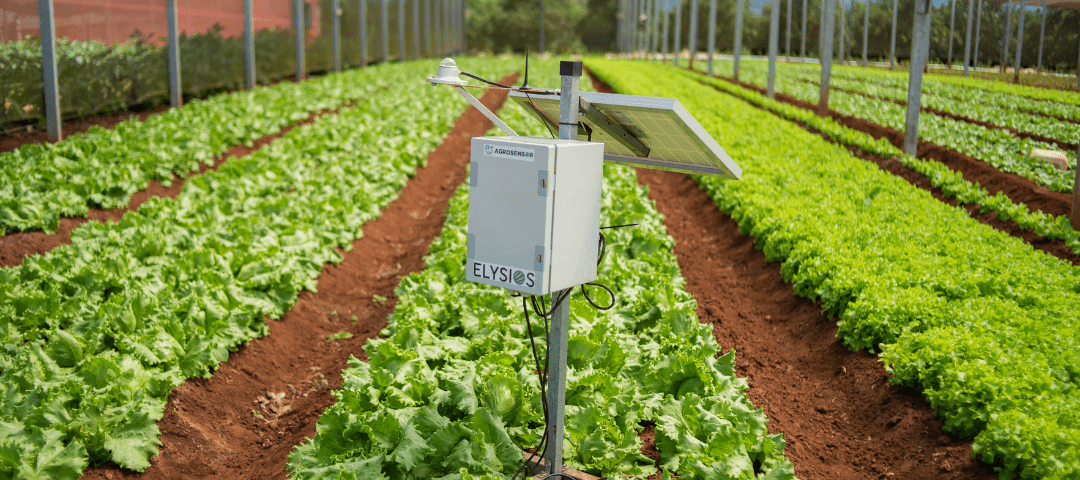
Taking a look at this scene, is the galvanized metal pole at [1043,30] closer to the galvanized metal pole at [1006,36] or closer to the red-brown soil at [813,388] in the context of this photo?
the galvanized metal pole at [1006,36]

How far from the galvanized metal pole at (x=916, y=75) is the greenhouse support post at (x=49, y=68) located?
15285 millimetres

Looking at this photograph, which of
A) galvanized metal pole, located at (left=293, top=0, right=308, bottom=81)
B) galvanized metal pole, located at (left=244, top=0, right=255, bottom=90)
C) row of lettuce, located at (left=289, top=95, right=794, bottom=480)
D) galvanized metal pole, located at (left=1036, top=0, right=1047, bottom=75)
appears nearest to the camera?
row of lettuce, located at (left=289, top=95, right=794, bottom=480)

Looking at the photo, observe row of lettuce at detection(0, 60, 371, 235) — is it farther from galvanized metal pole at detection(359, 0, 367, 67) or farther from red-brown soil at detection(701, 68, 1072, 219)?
galvanized metal pole at detection(359, 0, 367, 67)

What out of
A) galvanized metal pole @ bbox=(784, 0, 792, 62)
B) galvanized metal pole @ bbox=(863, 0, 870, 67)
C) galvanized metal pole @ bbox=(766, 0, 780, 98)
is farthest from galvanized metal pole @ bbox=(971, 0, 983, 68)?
galvanized metal pole @ bbox=(784, 0, 792, 62)

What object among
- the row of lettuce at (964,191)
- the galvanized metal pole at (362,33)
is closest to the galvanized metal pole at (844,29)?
the row of lettuce at (964,191)

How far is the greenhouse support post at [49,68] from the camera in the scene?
528 inches

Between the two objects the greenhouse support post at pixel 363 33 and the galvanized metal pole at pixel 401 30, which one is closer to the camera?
the greenhouse support post at pixel 363 33

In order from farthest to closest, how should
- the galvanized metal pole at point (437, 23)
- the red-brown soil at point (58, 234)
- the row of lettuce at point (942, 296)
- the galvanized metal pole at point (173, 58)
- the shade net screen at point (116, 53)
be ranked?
the galvanized metal pole at point (437, 23)
the galvanized metal pole at point (173, 58)
the shade net screen at point (116, 53)
the red-brown soil at point (58, 234)
the row of lettuce at point (942, 296)

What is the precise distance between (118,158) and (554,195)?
1052 centimetres

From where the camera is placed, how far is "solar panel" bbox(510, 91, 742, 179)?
359 centimetres

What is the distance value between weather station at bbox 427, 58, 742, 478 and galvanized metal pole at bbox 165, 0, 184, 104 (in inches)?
645

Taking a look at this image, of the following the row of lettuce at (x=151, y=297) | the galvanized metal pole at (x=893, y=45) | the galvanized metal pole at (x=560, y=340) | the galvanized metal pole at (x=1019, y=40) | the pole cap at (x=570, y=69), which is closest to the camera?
the pole cap at (x=570, y=69)

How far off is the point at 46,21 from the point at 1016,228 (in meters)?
15.4

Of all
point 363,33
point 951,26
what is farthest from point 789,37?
point 951,26
